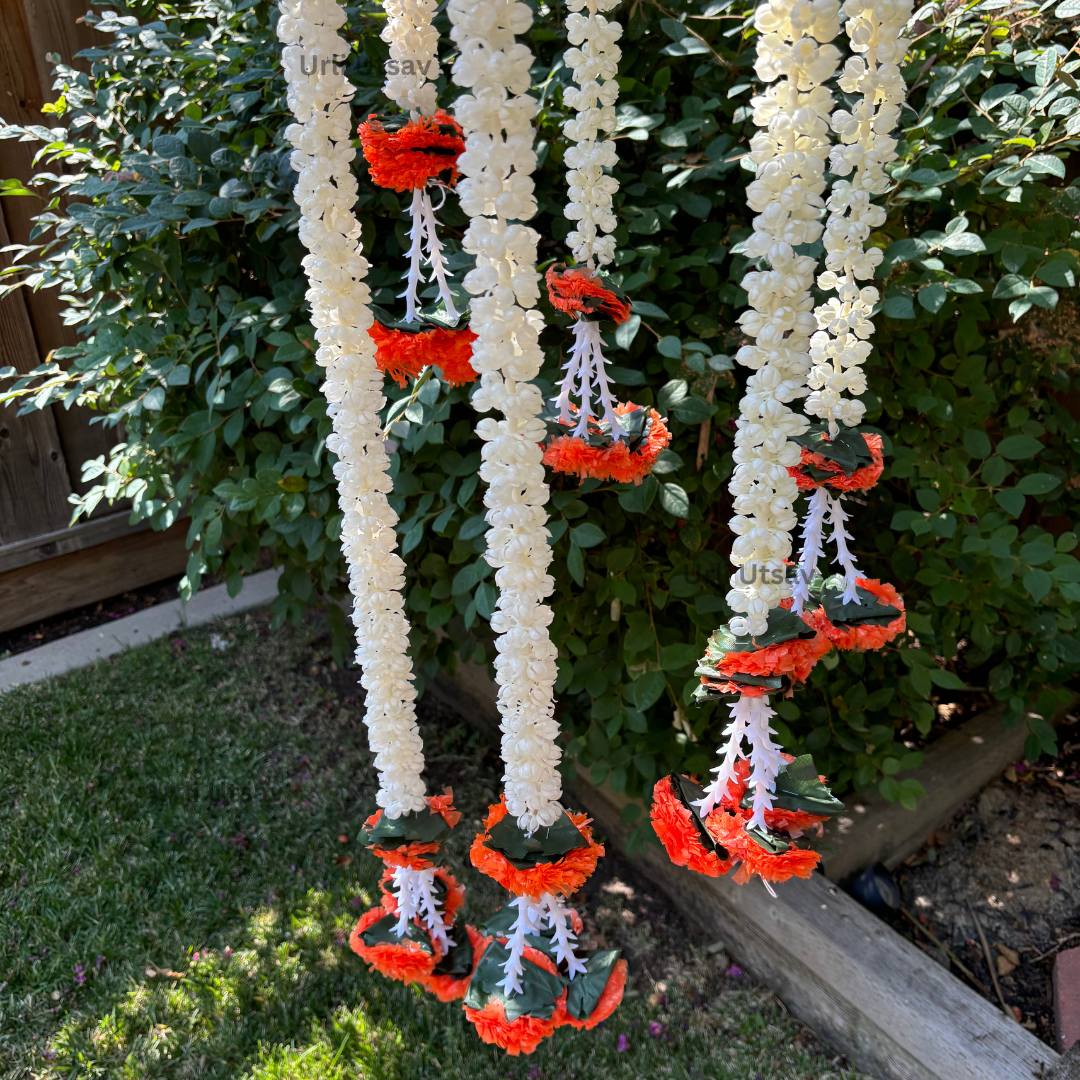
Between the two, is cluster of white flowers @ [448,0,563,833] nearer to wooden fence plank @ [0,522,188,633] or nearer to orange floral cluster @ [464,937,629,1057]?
orange floral cluster @ [464,937,629,1057]

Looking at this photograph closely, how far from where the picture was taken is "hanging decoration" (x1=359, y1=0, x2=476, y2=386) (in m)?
0.99

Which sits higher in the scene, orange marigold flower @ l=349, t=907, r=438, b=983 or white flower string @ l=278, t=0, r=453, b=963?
white flower string @ l=278, t=0, r=453, b=963

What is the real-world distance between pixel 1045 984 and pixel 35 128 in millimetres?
2815

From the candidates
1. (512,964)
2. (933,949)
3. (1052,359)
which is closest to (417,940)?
(512,964)

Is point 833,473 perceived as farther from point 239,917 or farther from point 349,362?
point 239,917

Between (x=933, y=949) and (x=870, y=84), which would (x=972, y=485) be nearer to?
(x=933, y=949)

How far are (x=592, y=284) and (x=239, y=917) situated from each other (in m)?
1.75

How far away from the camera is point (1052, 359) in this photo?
1.81 metres

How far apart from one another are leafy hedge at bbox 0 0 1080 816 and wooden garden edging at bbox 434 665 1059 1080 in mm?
294

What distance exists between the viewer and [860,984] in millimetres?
1736

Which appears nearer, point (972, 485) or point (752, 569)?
point (752, 569)

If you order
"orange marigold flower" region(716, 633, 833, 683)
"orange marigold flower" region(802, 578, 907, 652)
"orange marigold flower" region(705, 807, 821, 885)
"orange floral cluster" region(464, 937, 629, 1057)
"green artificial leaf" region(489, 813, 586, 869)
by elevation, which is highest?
"orange marigold flower" region(716, 633, 833, 683)

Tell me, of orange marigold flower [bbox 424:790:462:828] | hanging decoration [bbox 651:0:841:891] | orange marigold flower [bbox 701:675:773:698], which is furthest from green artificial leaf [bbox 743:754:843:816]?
orange marigold flower [bbox 424:790:462:828]

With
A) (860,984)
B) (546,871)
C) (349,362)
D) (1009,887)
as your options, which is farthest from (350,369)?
(1009,887)
